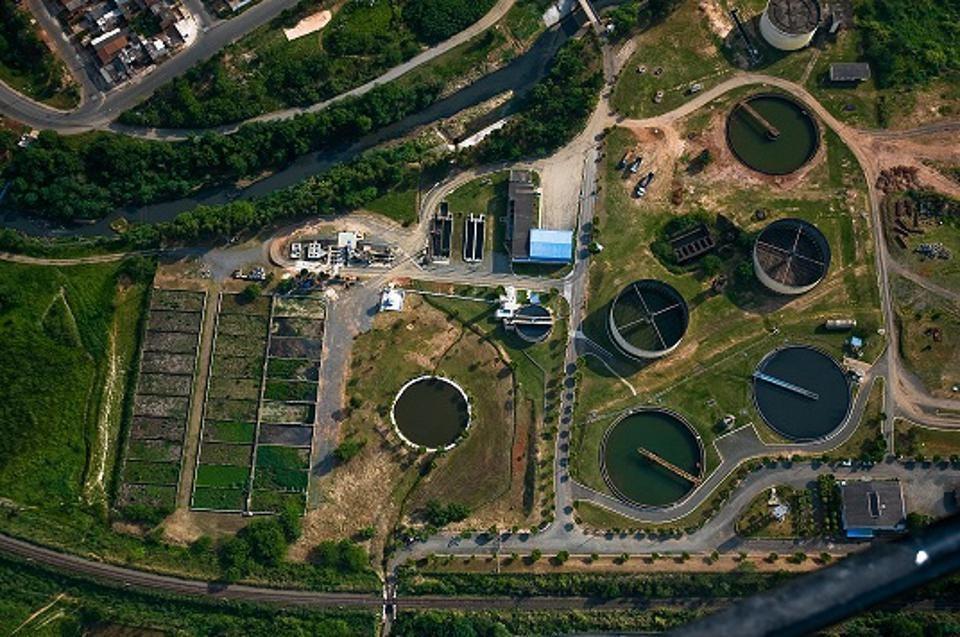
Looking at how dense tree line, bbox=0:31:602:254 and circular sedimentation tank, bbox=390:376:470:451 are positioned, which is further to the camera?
dense tree line, bbox=0:31:602:254

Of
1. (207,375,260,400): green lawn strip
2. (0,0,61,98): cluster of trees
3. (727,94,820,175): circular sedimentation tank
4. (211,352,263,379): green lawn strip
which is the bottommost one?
(207,375,260,400): green lawn strip

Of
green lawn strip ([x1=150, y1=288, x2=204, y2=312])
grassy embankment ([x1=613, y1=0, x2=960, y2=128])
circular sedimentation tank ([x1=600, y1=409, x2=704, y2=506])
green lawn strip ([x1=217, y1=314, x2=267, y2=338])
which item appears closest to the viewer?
circular sedimentation tank ([x1=600, y1=409, x2=704, y2=506])

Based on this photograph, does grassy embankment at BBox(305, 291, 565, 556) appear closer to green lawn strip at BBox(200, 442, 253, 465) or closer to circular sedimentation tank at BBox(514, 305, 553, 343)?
circular sedimentation tank at BBox(514, 305, 553, 343)

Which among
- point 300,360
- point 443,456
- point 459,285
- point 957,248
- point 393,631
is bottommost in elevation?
point 393,631

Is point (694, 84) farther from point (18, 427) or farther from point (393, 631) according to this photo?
point (18, 427)

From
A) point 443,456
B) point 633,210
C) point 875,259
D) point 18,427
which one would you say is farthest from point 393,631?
point 875,259

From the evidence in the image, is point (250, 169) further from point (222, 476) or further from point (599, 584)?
point (599, 584)

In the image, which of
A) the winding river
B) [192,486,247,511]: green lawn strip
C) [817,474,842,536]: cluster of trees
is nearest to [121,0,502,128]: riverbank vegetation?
the winding river
